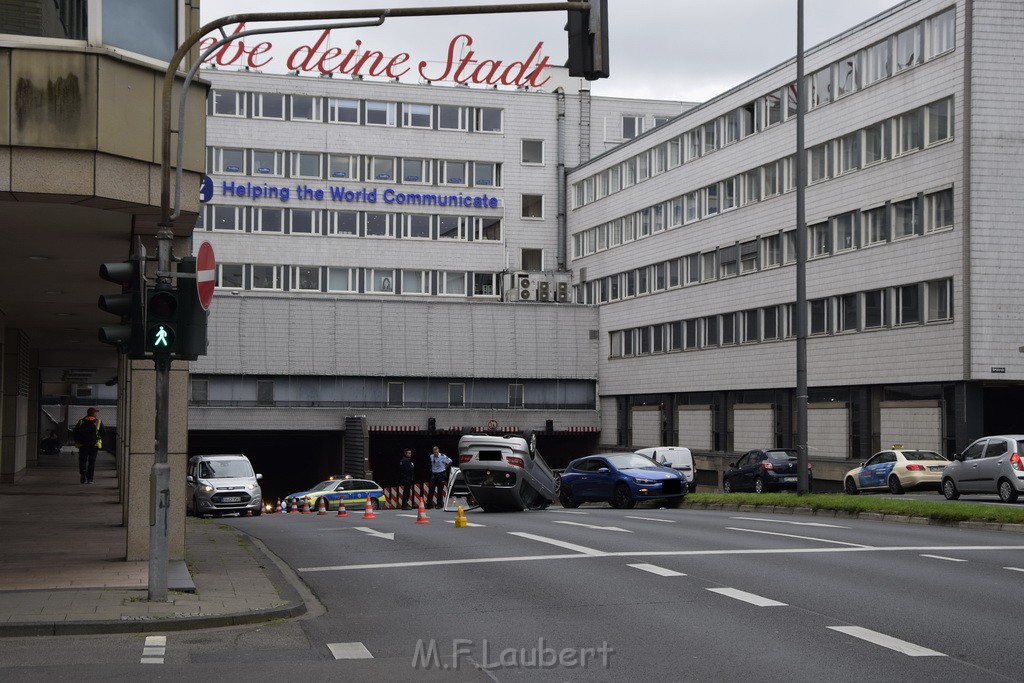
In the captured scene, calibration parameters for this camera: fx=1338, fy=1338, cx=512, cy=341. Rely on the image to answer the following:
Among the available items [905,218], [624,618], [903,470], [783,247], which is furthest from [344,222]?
[624,618]

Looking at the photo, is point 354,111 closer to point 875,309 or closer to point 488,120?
point 488,120

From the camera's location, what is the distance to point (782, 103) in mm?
53688

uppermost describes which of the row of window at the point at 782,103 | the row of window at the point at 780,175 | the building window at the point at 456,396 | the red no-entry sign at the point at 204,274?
the row of window at the point at 782,103

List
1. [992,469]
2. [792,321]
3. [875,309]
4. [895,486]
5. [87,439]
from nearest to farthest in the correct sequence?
[992,469] < [87,439] < [895,486] < [875,309] < [792,321]

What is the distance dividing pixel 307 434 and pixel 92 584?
185 ft

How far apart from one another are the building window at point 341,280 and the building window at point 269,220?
3.46m

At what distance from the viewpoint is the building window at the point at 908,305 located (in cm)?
4469

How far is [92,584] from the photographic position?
528 inches

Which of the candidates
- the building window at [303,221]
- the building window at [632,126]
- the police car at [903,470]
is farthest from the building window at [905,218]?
the building window at [303,221]

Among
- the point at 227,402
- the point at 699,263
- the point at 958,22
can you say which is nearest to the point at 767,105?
the point at 699,263

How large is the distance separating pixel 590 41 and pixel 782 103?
4384 centimetres

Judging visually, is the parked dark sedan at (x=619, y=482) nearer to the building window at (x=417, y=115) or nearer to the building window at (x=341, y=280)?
the building window at (x=341, y=280)

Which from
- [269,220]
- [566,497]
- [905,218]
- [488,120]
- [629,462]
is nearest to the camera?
[629,462]

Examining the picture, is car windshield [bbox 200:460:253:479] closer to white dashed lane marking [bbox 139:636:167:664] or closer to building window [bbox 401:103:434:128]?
white dashed lane marking [bbox 139:636:167:664]
